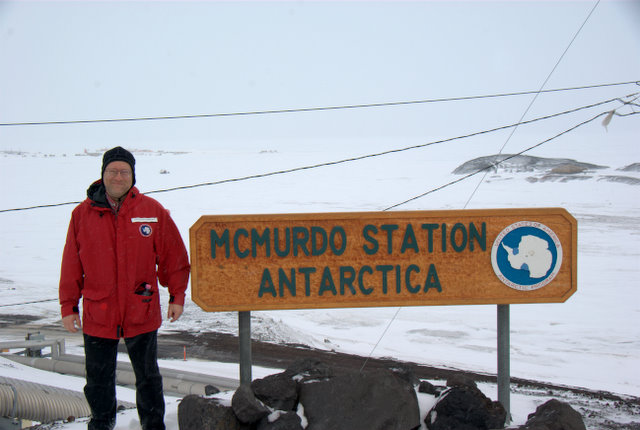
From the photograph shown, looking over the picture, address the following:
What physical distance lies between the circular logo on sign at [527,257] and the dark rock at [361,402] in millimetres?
1228

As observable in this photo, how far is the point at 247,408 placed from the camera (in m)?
4.12

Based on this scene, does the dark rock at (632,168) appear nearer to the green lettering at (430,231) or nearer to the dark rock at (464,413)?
the green lettering at (430,231)

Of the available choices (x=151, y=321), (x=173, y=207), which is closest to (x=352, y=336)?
(x=151, y=321)

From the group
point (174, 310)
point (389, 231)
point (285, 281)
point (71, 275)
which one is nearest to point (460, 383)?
point (389, 231)

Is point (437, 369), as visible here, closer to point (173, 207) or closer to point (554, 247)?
point (554, 247)

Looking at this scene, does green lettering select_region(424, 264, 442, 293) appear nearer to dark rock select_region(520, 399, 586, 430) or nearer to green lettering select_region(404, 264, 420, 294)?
green lettering select_region(404, 264, 420, 294)

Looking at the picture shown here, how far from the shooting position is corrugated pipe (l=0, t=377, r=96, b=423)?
6.65 meters

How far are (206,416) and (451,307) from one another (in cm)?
1076

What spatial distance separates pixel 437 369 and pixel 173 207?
75.0ft

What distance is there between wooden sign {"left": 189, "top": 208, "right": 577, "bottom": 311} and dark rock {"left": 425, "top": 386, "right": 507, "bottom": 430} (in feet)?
2.51

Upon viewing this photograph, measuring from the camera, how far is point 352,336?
12.4m

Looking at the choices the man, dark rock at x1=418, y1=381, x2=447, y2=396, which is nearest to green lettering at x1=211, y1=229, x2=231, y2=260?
the man

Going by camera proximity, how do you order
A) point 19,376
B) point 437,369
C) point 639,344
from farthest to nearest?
point 639,344 → point 437,369 → point 19,376

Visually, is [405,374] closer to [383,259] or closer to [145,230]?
[383,259]
